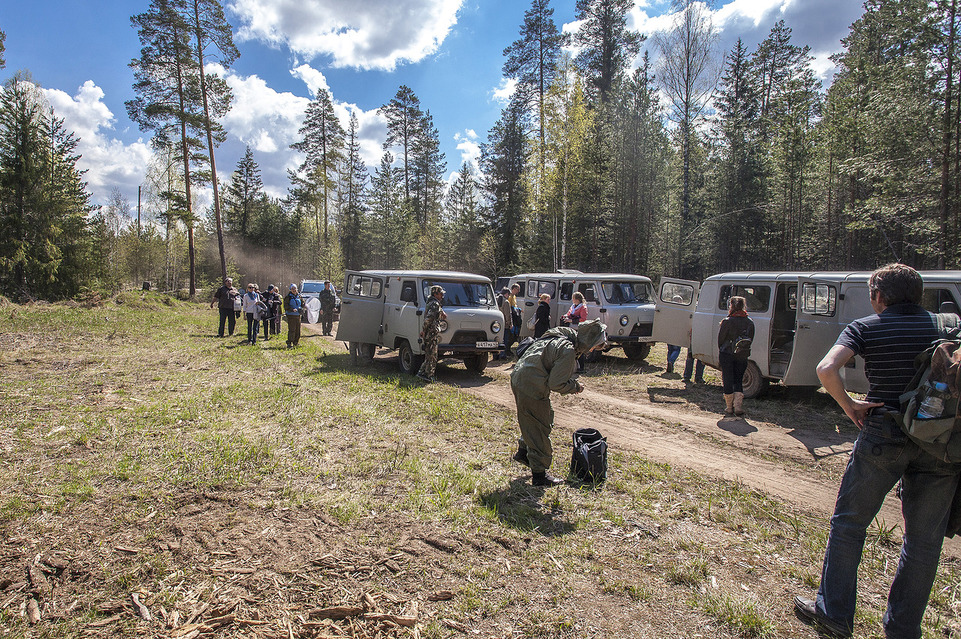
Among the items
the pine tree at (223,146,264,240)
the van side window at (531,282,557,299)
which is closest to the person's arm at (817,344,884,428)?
the van side window at (531,282,557,299)

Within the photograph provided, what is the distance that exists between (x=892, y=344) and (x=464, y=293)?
8057 mm

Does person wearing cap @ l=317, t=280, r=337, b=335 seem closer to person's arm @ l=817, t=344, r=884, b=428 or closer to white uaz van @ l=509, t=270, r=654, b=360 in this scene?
white uaz van @ l=509, t=270, r=654, b=360

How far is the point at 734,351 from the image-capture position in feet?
24.2

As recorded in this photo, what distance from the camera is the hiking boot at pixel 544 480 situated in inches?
179

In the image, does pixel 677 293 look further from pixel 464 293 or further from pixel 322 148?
pixel 322 148

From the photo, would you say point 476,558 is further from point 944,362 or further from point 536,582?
point 944,362

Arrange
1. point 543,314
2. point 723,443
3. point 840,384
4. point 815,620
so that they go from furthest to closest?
point 543,314, point 723,443, point 815,620, point 840,384

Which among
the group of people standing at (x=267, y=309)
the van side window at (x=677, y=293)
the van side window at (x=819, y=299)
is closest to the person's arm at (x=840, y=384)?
the van side window at (x=819, y=299)

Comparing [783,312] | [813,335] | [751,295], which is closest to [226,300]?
[751,295]

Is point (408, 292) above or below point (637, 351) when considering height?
above

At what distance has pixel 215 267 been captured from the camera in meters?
45.8

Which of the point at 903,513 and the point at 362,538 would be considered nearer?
the point at 903,513

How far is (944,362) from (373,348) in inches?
411

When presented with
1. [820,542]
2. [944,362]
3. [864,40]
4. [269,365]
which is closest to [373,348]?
[269,365]
